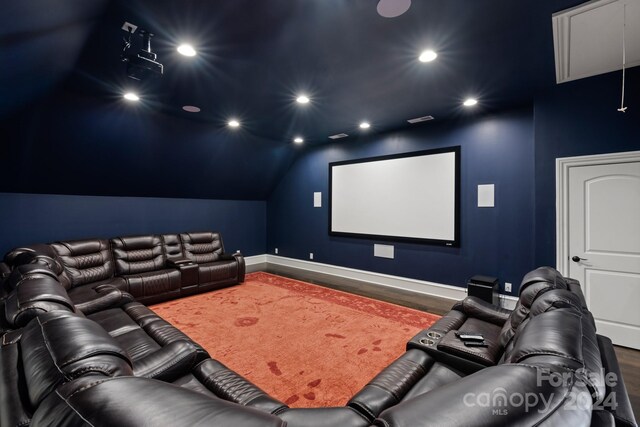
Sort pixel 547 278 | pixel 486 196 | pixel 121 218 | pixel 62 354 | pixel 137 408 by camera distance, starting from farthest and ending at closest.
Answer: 1. pixel 121 218
2. pixel 486 196
3. pixel 547 278
4. pixel 62 354
5. pixel 137 408

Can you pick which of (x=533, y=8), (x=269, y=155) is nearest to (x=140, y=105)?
(x=269, y=155)

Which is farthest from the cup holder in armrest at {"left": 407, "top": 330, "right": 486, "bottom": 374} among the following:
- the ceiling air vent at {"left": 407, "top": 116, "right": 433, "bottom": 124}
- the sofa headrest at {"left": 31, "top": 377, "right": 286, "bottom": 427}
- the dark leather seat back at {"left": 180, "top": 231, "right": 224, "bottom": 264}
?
the dark leather seat back at {"left": 180, "top": 231, "right": 224, "bottom": 264}

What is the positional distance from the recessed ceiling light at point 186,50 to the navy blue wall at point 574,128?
3862 millimetres

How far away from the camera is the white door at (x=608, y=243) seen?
8.95ft

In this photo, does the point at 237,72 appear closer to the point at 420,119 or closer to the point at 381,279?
the point at 420,119

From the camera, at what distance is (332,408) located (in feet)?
3.65

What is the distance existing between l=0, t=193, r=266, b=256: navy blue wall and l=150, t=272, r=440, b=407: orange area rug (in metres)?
2.01

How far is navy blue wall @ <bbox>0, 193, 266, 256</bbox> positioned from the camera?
156 inches

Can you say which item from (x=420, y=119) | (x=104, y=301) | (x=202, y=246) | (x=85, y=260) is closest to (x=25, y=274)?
(x=104, y=301)

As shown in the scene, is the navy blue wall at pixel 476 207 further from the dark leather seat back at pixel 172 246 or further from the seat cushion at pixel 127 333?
the seat cushion at pixel 127 333

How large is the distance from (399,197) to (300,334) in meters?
2.90

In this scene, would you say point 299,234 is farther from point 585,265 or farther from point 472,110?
point 585,265

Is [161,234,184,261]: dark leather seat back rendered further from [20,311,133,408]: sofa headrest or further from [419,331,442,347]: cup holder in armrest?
[419,331,442,347]: cup holder in armrest

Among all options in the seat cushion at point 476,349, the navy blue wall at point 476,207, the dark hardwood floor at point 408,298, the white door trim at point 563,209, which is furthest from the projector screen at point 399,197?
the seat cushion at point 476,349
